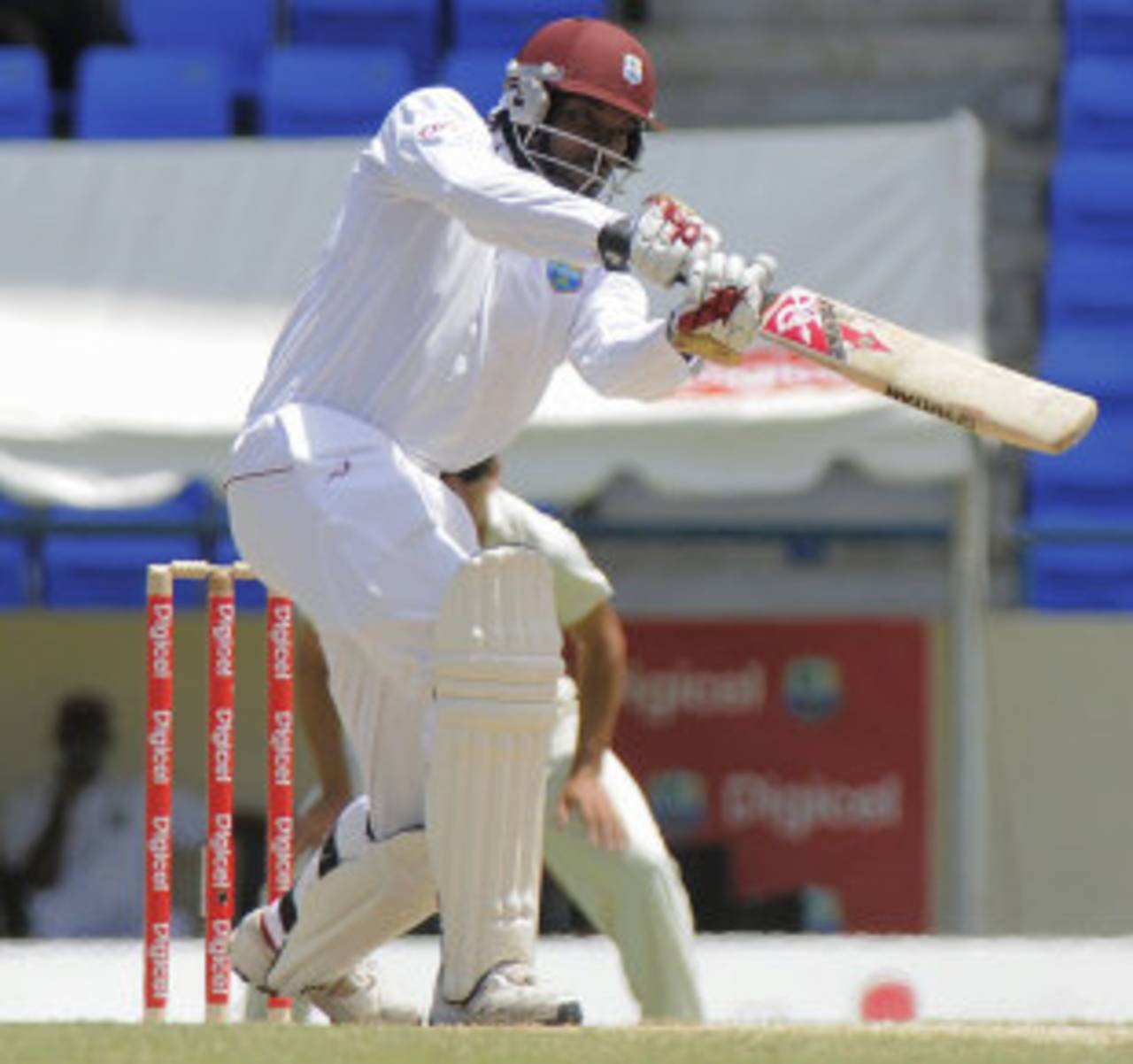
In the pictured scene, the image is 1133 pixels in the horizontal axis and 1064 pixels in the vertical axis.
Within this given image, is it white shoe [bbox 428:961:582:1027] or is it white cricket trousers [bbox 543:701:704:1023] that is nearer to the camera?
white shoe [bbox 428:961:582:1027]

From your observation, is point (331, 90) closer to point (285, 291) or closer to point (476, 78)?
point (476, 78)

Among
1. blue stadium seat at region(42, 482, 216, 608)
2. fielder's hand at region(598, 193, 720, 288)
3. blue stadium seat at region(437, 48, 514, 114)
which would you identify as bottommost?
blue stadium seat at region(42, 482, 216, 608)

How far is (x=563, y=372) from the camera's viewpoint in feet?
28.2

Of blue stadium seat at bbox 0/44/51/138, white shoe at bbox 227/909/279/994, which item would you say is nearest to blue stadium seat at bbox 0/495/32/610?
blue stadium seat at bbox 0/44/51/138

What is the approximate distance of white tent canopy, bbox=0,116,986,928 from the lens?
8.40 m

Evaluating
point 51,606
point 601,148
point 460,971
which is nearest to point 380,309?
point 601,148

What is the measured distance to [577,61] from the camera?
17.3 feet

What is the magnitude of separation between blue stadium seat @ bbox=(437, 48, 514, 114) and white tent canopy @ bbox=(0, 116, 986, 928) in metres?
0.81

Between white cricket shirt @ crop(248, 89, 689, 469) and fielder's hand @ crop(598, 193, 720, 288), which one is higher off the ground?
fielder's hand @ crop(598, 193, 720, 288)

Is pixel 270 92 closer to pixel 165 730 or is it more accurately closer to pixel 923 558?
pixel 923 558

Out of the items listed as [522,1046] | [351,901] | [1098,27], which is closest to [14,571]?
[1098,27]

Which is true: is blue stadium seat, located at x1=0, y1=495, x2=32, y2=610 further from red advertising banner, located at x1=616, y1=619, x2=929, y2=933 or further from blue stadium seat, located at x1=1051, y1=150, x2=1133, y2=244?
blue stadium seat, located at x1=1051, y1=150, x2=1133, y2=244

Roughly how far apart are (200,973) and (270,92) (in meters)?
3.68

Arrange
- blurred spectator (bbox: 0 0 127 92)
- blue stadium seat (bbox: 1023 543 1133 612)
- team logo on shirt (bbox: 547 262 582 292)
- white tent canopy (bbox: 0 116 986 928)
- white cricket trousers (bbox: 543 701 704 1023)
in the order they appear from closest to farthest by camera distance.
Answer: team logo on shirt (bbox: 547 262 582 292) → white cricket trousers (bbox: 543 701 704 1023) → white tent canopy (bbox: 0 116 986 928) → blue stadium seat (bbox: 1023 543 1133 612) → blurred spectator (bbox: 0 0 127 92)
